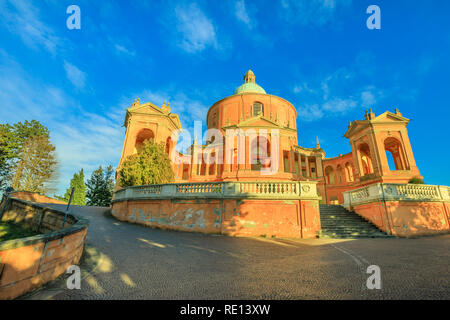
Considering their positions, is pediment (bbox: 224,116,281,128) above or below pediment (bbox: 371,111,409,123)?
below

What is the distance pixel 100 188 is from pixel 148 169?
24284mm

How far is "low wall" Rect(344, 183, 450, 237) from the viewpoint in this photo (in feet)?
35.5

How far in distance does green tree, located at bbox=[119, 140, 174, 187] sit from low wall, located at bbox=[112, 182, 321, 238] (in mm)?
4813

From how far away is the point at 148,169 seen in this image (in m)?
15.6

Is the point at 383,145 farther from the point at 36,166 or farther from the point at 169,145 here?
the point at 36,166

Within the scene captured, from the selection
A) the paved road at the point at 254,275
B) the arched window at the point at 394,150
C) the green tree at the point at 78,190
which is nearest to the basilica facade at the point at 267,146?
the arched window at the point at 394,150

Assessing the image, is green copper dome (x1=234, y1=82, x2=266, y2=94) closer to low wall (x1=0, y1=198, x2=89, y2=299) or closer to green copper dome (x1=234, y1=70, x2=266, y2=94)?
green copper dome (x1=234, y1=70, x2=266, y2=94)

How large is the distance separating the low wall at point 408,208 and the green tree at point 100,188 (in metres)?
36.5

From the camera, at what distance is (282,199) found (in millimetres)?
10242

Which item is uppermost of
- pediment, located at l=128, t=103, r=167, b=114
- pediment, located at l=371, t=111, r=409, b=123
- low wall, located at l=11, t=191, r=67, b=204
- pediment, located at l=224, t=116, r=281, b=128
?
pediment, located at l=128, t=103, r=167, b=114

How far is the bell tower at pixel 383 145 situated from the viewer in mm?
19672

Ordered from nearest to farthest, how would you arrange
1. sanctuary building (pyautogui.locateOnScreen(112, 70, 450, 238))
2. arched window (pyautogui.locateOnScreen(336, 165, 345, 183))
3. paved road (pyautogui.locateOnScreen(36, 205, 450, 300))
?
paved road (pyautogui.locateOnScreen(36, 205, 450, 300)) → sanctuary building (pyautogui.locateOnScreen(112, 70, 450, 238)) → arched window (pyautogui.locateOnScreen(336, 165, 345, 183))

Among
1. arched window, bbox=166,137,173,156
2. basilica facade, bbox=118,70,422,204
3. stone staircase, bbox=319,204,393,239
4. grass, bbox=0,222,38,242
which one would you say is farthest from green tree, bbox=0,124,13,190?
stone staircase, bbox=319,204,393,239

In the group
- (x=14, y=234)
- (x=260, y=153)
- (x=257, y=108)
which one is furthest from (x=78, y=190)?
(x=257, y=108)
